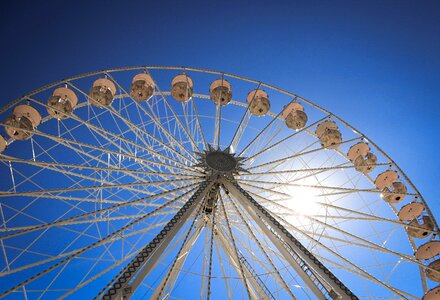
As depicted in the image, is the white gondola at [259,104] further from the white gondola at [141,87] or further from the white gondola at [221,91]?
the white gondola at [141,87]

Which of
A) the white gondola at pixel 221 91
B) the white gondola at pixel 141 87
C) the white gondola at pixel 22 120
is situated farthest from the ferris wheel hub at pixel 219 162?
the white gondola at pixel 22 120

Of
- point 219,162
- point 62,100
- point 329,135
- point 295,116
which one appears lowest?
point 219,162

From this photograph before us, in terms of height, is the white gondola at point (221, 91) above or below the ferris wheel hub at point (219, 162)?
above

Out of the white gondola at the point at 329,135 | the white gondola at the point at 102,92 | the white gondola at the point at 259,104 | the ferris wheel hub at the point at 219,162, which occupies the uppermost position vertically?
the white gondola at the point at 102,92

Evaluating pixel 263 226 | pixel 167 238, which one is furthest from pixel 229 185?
pixel 167 238

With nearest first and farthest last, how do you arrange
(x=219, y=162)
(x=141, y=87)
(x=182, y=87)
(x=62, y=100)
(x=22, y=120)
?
(x=22, y=120) → (x=219, y=162) → (x=62, y=100) → (x=141, y=87) → (x=182, y=87)

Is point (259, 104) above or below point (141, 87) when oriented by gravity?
below

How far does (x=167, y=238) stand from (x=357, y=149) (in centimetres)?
984

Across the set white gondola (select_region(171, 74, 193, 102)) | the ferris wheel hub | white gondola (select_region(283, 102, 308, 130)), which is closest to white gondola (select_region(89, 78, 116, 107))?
white gondola (select_region(171, 74, 193, 102))

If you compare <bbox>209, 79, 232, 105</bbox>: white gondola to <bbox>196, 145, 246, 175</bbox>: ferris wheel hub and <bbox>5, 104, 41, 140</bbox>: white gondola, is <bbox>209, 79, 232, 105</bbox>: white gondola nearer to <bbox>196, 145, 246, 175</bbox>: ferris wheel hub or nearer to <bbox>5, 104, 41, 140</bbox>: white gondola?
<bbox>196, 145, 246, 175</bbox>: ferris wheel hub

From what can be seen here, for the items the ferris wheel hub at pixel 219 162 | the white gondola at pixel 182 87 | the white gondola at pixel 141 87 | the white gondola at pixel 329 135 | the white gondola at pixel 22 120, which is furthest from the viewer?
the white gondola at pixel 329 135

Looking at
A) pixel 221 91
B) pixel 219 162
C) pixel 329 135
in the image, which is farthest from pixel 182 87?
pixel 329 135

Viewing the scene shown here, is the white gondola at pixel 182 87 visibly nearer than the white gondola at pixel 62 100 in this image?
No

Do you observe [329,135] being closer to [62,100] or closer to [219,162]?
[219,162]
